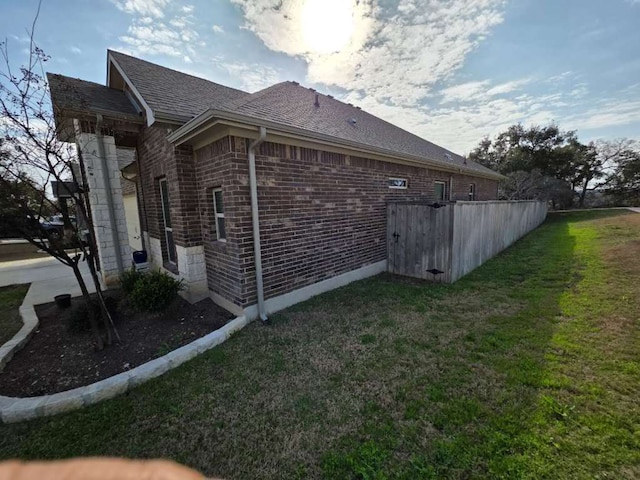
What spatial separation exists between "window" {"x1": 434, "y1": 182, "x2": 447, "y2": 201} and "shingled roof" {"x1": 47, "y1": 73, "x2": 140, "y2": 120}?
379 inches

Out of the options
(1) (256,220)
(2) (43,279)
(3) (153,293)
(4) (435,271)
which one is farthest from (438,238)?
(2) (43,279)

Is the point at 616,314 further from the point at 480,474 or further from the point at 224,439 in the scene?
the point at 224,439

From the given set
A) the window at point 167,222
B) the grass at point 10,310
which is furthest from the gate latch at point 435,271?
the grass at point 10,310

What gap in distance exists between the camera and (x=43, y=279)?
770cm

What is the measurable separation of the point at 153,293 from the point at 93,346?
1044 millimetres

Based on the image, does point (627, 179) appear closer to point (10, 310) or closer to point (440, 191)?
point (440, 191)

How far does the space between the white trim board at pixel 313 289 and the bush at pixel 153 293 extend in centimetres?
152

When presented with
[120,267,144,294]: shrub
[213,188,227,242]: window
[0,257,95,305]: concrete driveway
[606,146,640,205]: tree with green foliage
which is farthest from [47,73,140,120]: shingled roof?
[606,146,640,205]: tree with green foliage

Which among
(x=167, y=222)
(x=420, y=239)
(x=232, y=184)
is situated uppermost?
(x=232, y=184)

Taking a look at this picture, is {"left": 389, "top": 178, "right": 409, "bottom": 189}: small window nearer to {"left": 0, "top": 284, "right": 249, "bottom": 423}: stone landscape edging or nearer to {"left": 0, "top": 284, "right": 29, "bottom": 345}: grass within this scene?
{"left": 0, "top": 284, "right": 249, "bottom": 423}: stone landscape edging

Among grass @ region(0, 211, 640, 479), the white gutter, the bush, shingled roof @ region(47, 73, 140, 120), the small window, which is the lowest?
grass @ region(0, 211, 640, 479)

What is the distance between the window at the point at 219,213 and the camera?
4.90 metres

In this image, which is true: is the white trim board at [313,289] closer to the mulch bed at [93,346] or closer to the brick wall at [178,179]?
the mulch bed at [93,346]

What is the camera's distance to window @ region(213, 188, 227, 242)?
193 inches
